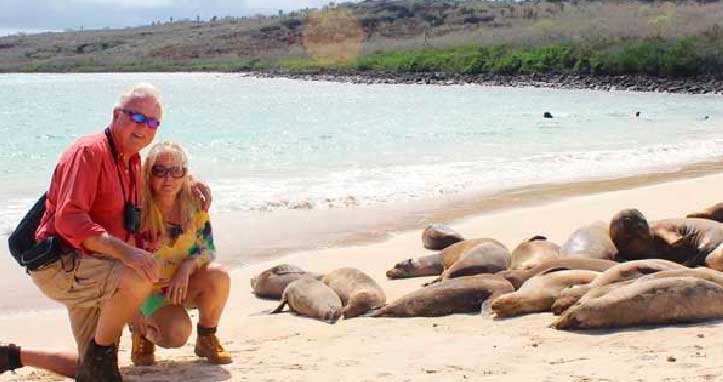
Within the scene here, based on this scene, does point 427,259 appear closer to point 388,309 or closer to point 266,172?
point 388,309

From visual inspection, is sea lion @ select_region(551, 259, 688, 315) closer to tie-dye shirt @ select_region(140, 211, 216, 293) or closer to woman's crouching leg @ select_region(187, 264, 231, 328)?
woman's crouching leg @ select_region(187, 264, 231, 328)

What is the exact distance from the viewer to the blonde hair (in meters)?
5.04

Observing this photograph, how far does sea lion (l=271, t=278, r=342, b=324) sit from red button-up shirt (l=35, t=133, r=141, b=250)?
227 centimetres

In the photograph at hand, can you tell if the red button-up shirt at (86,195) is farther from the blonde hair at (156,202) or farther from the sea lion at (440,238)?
the sea lion at (440,238)

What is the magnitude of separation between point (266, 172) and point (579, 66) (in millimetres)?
44545

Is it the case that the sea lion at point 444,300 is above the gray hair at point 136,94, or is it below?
below

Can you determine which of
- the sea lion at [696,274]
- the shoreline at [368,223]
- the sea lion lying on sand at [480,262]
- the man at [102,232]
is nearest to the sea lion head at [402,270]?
the sea lion lying on sand at [480,262]

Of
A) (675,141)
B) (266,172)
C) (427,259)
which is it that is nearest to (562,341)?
Result: (427,259)

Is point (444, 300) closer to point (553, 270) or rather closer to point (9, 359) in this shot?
point (553, 270)

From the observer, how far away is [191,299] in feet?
17.5

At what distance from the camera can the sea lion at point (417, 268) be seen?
331 inches

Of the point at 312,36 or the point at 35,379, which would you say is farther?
the point at 312,36

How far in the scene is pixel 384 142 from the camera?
2395 centimetres

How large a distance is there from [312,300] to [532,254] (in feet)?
6.47
